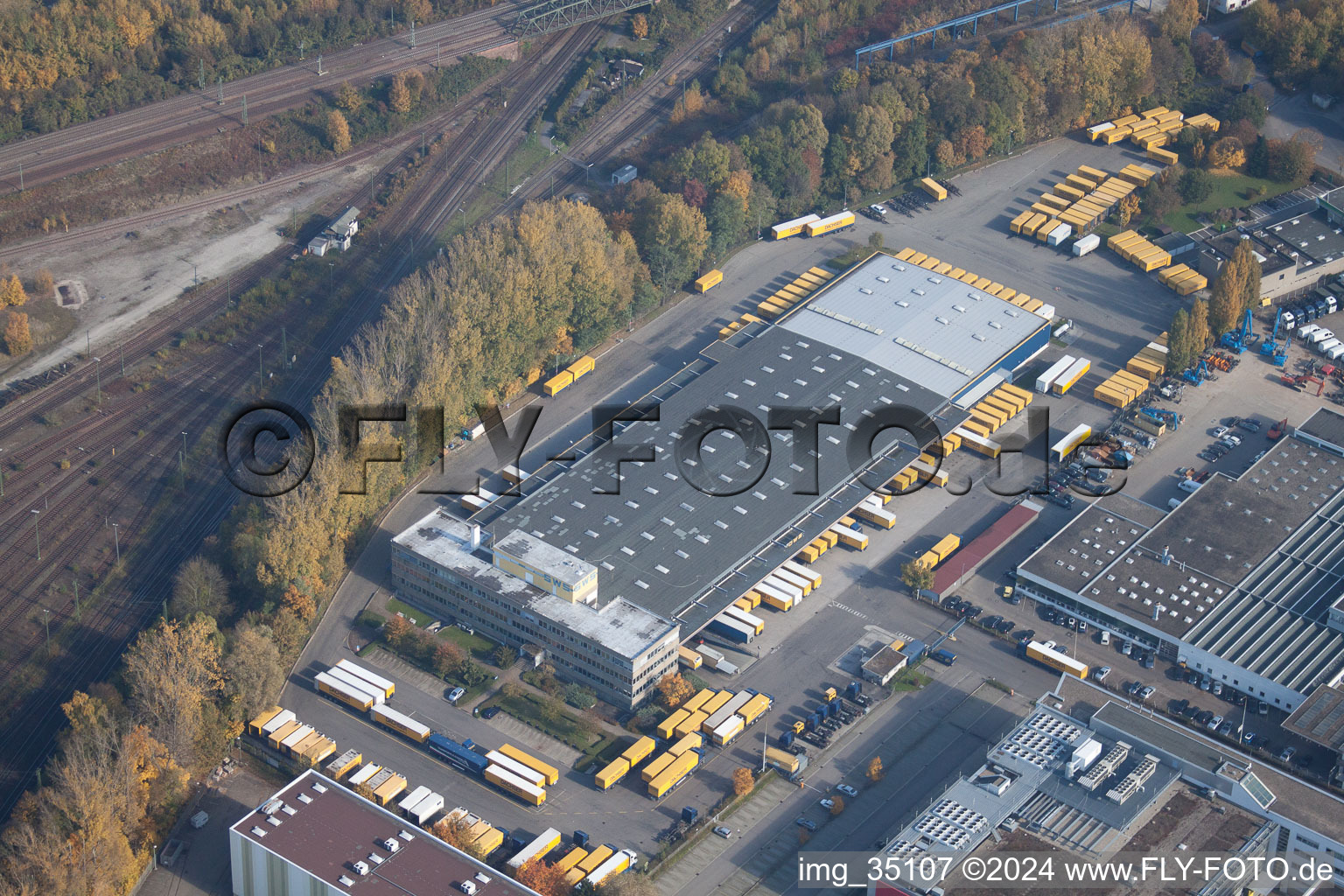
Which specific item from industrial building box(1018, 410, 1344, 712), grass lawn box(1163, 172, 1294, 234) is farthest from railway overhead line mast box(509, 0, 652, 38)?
industrial building box(1018, 410, 1344, 712)

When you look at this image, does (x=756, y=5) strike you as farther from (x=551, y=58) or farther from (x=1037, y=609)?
(x=1037, y=609)

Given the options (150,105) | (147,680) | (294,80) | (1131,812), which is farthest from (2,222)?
(1131,812)

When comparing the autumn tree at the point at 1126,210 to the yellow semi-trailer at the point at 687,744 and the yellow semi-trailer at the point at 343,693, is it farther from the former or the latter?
the yellow semi-trailer at the point at 343,693

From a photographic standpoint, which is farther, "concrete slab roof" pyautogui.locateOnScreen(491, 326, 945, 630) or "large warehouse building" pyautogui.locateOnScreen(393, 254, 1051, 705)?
"concrete slab roof" pyautogui.locateOnScreen(491, 326, 945, 630)

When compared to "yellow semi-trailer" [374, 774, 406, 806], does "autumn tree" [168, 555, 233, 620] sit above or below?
above

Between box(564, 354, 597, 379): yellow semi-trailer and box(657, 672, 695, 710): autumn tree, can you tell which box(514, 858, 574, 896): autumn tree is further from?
box(564, 354, 597, 379): yellow semi-trailer

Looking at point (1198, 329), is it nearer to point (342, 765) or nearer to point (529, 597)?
point (529, 597)
